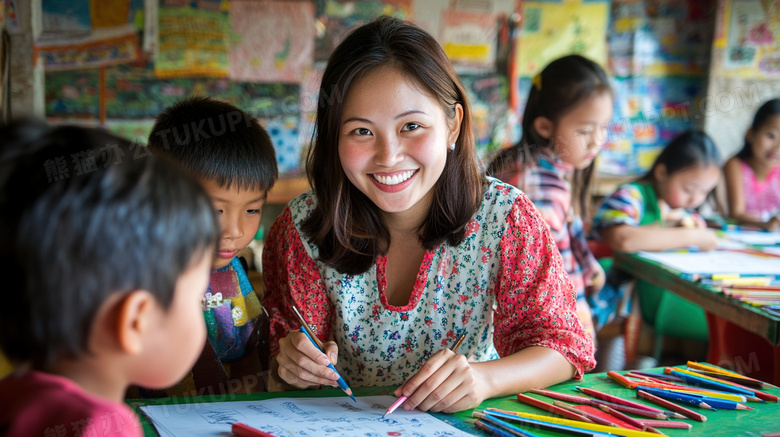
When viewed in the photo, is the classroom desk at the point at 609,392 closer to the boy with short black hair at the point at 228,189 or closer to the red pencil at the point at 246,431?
the red pencil at the point at 246,431

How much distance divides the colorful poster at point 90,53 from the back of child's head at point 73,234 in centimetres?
361

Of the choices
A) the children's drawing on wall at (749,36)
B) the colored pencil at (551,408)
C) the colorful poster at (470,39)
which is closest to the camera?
the colored pencil at (551,408)

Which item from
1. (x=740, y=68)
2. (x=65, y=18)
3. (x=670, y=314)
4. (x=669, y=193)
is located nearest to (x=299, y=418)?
(x=670, y=314)

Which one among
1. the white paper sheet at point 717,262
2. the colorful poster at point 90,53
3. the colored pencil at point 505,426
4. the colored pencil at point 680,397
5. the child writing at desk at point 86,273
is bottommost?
the colored pencil at point 505,426

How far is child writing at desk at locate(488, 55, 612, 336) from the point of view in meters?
2.43

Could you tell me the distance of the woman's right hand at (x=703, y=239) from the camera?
9.14ft

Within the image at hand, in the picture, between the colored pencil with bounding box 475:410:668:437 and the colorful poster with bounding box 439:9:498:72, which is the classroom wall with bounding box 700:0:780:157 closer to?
the colorful poster with bounding box 439:9:498:72

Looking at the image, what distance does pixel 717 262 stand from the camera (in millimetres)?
2537

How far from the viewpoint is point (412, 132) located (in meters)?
1.40

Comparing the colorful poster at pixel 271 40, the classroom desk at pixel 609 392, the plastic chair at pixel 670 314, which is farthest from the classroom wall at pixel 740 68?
the classroom desk at pixel 609 392

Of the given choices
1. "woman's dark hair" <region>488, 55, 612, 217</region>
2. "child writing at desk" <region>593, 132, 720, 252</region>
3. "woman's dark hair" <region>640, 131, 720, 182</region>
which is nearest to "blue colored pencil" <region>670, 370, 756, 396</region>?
"woman's dark hair" <region>488, 55, 612, 217</region>

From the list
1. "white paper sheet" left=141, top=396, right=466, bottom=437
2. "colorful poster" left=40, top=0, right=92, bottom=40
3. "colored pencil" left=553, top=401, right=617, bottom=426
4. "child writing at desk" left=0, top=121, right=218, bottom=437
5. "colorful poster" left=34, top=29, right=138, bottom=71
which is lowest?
"white paper sheet" left=141, top=396, right=466, bottom=437

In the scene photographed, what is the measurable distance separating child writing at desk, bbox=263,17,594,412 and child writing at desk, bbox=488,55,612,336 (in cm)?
92

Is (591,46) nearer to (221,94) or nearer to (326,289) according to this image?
(221,94)
